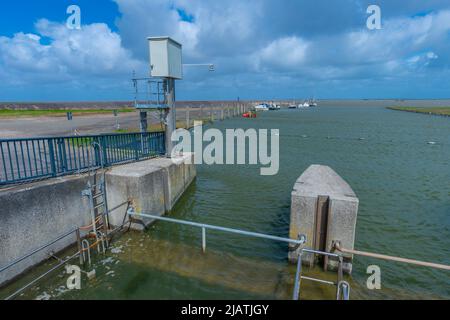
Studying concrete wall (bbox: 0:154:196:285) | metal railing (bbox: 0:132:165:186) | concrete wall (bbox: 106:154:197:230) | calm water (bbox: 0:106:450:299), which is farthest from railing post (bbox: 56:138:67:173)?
calm water (bbox: 0:106:450:299)

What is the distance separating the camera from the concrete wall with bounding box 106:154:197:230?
9.00 m

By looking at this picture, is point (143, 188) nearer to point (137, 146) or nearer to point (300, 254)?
point (137, 146)

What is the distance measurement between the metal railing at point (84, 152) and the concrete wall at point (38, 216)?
571 mm

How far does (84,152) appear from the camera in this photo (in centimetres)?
1122

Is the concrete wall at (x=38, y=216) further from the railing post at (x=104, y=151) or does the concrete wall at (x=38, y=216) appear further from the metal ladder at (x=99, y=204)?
the railing post at (x=104, y=151)

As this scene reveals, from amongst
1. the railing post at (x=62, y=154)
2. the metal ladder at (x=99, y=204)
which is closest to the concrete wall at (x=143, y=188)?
the metal ladder at (x=99, y=204)

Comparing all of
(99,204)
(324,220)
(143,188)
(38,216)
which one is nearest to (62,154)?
(99,204)

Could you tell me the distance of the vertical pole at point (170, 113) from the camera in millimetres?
11828

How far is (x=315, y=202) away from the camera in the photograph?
6.84 m

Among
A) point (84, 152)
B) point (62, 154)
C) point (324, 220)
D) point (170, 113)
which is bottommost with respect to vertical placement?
point (324, 220)

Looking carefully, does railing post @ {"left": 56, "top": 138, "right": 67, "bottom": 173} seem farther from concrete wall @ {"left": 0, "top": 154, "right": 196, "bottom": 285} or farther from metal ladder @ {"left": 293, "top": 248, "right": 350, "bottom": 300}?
metal ladder @ {"left": 293, "top": 248, "right": 350, "bottom": 300}

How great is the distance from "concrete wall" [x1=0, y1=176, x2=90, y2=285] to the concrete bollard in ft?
22.2

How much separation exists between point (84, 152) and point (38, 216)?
462 centimetres
